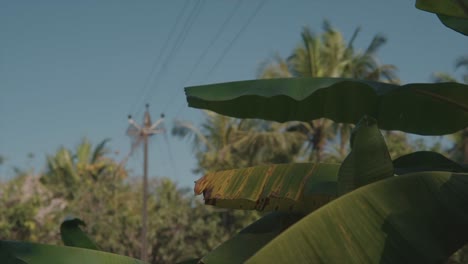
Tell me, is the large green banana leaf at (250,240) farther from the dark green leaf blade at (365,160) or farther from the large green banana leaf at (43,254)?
the dark green leaf blade at (365,160)

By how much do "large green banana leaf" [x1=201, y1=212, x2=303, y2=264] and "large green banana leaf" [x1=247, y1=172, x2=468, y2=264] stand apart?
67 cm

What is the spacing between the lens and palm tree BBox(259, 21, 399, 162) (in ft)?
76.6

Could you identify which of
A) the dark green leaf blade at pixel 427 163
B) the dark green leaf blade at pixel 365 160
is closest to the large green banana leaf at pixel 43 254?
the dark green leaf blade at pixel 365 160

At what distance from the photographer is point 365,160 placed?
324 cm

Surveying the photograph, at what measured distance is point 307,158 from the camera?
24.0m

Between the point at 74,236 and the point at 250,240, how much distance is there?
1.27 m

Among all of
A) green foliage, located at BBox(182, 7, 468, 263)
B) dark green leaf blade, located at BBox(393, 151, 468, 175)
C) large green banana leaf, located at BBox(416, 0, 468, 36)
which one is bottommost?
dark green leaf blade, located at BBox(393, 151, 468, 175)

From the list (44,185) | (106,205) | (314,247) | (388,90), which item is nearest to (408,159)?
(388,90)

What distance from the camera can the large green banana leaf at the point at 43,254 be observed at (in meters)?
3.32

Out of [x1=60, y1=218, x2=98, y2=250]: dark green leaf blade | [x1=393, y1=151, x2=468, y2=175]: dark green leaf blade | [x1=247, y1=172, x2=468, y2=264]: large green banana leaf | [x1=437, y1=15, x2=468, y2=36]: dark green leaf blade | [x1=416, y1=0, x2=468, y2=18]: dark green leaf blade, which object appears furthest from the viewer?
[x1=60, y1=218, x2=98, y2=250]: dark green leaf blade

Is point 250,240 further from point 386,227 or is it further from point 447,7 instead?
point 447,7

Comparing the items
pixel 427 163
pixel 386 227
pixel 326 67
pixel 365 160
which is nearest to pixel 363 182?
pixel 365 160

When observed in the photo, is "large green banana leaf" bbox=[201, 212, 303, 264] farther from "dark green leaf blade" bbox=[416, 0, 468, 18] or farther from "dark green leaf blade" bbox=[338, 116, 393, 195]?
"dark green leaf blade" bbox=[416, 0, 468, 18]

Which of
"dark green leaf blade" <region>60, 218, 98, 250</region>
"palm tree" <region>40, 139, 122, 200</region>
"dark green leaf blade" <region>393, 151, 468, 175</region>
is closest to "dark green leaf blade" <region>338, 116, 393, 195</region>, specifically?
"dark green leaf blade" <region>393, 151, 468, 175</region>
